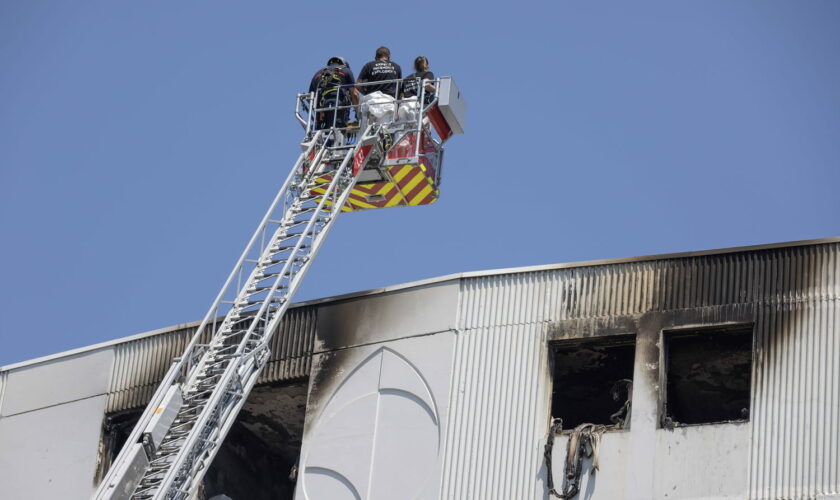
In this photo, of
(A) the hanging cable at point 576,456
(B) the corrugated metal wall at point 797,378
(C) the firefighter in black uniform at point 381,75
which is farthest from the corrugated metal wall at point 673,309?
(C) the firefighter in black uniform at point 381,75

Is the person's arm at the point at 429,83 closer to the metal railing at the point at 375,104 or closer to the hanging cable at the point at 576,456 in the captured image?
the metal railing at the point at 375,104

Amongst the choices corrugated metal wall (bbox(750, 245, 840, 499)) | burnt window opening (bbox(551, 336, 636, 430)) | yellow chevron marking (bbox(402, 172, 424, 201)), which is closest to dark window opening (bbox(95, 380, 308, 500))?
yellow chevron marking (bbox(402, 172, 424, 201))

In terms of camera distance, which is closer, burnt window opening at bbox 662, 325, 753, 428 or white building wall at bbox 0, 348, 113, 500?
burnt window opening at bbox 662, 325, 753, 428

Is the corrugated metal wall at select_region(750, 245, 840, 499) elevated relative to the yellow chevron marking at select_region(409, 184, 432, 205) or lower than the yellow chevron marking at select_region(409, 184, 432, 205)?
lower

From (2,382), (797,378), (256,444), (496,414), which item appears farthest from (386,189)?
(2,382)

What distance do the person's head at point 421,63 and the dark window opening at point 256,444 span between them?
19.3ft

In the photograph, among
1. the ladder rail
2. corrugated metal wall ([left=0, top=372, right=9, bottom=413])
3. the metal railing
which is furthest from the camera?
corrugated metal wall ([left=0, top=372, right=9, bottom=413])

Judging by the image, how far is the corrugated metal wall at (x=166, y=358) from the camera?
2980 centimetres

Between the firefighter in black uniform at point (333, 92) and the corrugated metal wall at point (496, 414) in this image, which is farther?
the firefighter in black uniform at point (333, 92)

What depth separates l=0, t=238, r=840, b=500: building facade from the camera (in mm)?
25094

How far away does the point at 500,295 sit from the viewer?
1105 inches

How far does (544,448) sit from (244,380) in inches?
192

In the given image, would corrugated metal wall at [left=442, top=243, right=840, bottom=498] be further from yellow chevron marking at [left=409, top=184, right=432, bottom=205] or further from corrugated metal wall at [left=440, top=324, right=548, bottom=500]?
yellow chevron marking at [left=409, top=184, right=432, bottom=205]

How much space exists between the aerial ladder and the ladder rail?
0.07 ft
